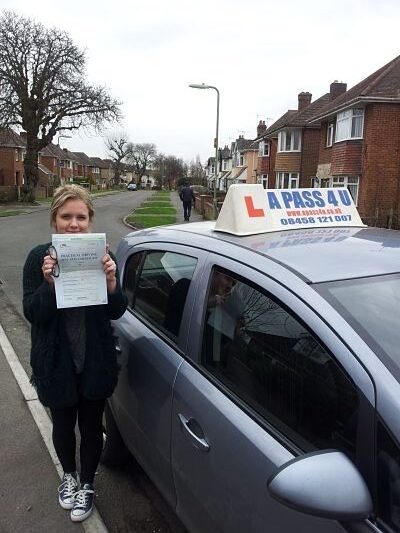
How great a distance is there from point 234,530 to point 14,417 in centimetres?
277

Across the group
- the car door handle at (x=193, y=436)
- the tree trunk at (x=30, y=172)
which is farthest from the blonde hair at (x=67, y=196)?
the tree trunk at (x=30, y=172)

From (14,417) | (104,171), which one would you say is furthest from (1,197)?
(104,171)

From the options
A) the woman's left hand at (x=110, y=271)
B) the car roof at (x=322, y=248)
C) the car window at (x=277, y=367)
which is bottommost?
the car window at (x=277, y=367)

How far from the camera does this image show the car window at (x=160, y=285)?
243 centimetres

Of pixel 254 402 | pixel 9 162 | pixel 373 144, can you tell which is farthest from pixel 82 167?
pixel 254 402

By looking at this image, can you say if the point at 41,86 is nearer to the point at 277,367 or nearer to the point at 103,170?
the point at 277,367

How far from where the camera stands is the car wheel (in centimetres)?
313

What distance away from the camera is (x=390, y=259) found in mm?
2014

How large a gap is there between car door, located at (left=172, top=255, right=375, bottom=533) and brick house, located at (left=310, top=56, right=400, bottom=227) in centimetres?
1888

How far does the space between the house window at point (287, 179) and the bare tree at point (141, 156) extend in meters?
96.6

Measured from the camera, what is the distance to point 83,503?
9.07 ft

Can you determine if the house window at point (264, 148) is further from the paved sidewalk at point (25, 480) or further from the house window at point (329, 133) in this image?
the paved sidewalk at point (25, 480)

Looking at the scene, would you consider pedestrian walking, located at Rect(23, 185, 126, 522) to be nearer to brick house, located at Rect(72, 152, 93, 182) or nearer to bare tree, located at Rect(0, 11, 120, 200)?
bare tree, located at Rect(0, 11, 120, 200)

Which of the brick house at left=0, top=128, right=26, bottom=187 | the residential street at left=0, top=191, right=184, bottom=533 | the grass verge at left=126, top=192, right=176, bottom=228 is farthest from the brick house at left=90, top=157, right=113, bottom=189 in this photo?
the residential street at left=0, top=191, right=184, bottom=533
